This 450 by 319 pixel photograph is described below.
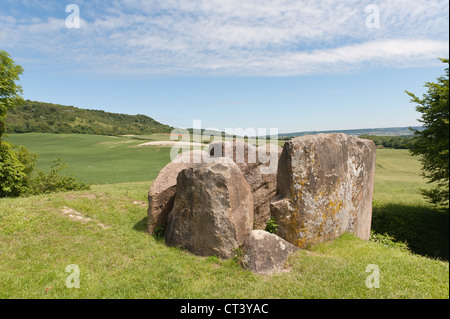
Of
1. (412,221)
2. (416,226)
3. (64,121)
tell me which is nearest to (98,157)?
(412,221)

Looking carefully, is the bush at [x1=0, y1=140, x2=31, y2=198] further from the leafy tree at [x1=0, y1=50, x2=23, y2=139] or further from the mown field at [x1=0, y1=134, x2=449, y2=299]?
the mown field at [x1=0, y1=134, x2=449, y2=299]

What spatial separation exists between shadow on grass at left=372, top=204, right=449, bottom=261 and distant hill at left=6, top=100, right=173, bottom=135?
122287 mm

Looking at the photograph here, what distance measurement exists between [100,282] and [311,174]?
8372 millimetres

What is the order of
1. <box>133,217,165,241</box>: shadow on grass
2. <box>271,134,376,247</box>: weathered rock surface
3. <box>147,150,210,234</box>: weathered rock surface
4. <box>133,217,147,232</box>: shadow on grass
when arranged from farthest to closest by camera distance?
<box>133,217,147,232</box>: shadow on grass
<box>147,150,210,234</box>: weathered rock surface
<box>133,217,165,241</box>: shadow on grass
<box>271,134,376,247</box>: weathered rock surface

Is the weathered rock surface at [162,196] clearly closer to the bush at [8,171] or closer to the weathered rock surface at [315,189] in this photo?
the weathered rock surface at [315,189]

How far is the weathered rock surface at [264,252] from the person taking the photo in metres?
8.38

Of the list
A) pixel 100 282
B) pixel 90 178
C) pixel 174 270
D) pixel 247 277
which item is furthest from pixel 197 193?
pixel 90 178

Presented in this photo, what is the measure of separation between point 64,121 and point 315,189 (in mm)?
163356

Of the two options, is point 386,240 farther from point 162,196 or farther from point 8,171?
point 8,171

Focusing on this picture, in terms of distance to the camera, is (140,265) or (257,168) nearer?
(140,265)

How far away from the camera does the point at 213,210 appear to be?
30.8 ft

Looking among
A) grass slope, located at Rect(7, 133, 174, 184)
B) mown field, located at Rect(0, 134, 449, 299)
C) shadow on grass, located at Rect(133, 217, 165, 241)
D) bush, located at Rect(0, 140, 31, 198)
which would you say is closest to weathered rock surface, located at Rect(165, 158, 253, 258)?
mown field, located at Rect(0, 134, 449, 299)

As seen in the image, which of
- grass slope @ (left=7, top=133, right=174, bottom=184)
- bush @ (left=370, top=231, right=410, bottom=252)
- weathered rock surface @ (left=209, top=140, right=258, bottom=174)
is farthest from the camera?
grass slope @ (left=7, top=133, right=174, bottom=184)

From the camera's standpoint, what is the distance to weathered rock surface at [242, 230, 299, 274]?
8383mm
